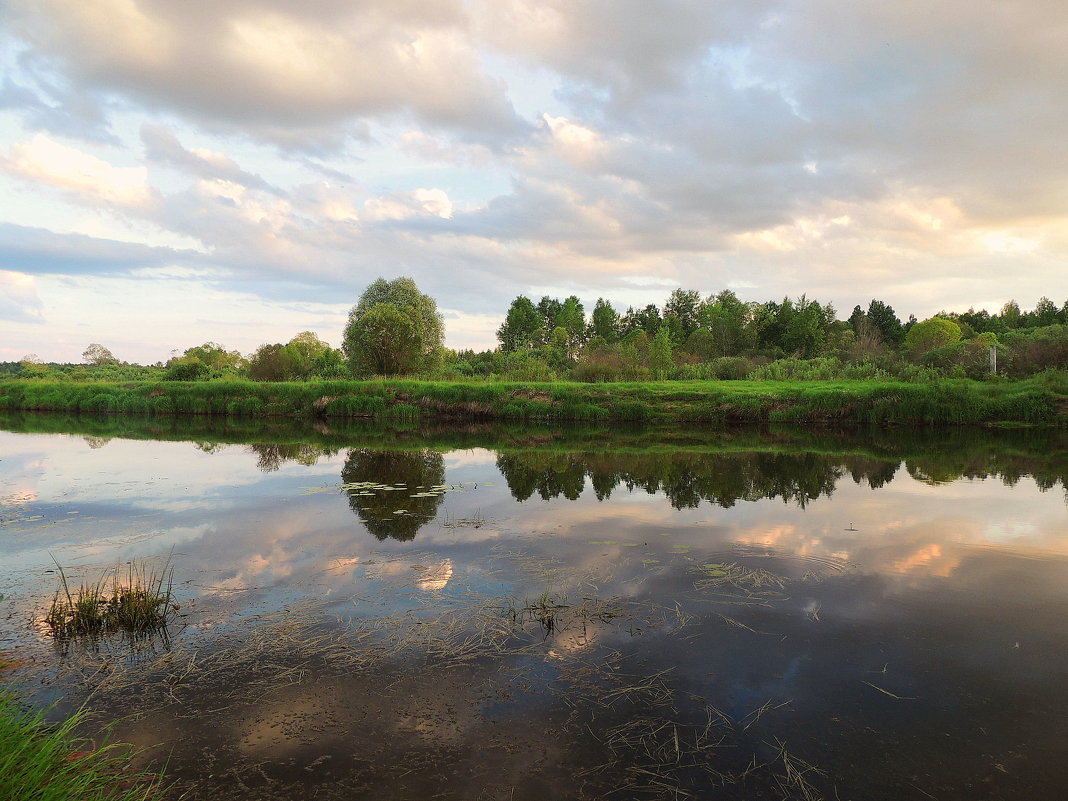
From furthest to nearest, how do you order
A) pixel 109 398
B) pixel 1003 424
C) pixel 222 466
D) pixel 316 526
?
1. pixel 109 398
2. pixel 1003 424
3. pixel 222 466
4. pixel 316 526

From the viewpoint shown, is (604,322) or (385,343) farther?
(604,322)

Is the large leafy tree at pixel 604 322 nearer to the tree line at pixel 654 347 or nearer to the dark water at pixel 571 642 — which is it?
the tree line at pixel 654 347

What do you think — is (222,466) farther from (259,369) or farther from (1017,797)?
(259,369)

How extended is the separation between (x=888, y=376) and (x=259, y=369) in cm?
3705

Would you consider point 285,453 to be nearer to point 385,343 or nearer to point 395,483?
point 395,483

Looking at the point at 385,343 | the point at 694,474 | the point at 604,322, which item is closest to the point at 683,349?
the point at 604,322

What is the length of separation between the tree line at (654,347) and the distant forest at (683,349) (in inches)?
4.8

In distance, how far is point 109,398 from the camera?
3491 cm

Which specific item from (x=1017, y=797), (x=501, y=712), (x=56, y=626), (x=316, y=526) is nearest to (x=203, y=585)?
Answer: (x=56, y=626)

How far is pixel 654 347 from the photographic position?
39531 millimetres

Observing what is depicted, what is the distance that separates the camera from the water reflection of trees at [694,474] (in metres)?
11.7

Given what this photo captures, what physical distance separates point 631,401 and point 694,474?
1429 centimetres

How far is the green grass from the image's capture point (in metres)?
2.54

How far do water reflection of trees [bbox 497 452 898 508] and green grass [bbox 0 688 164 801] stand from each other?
8194 millimetres
